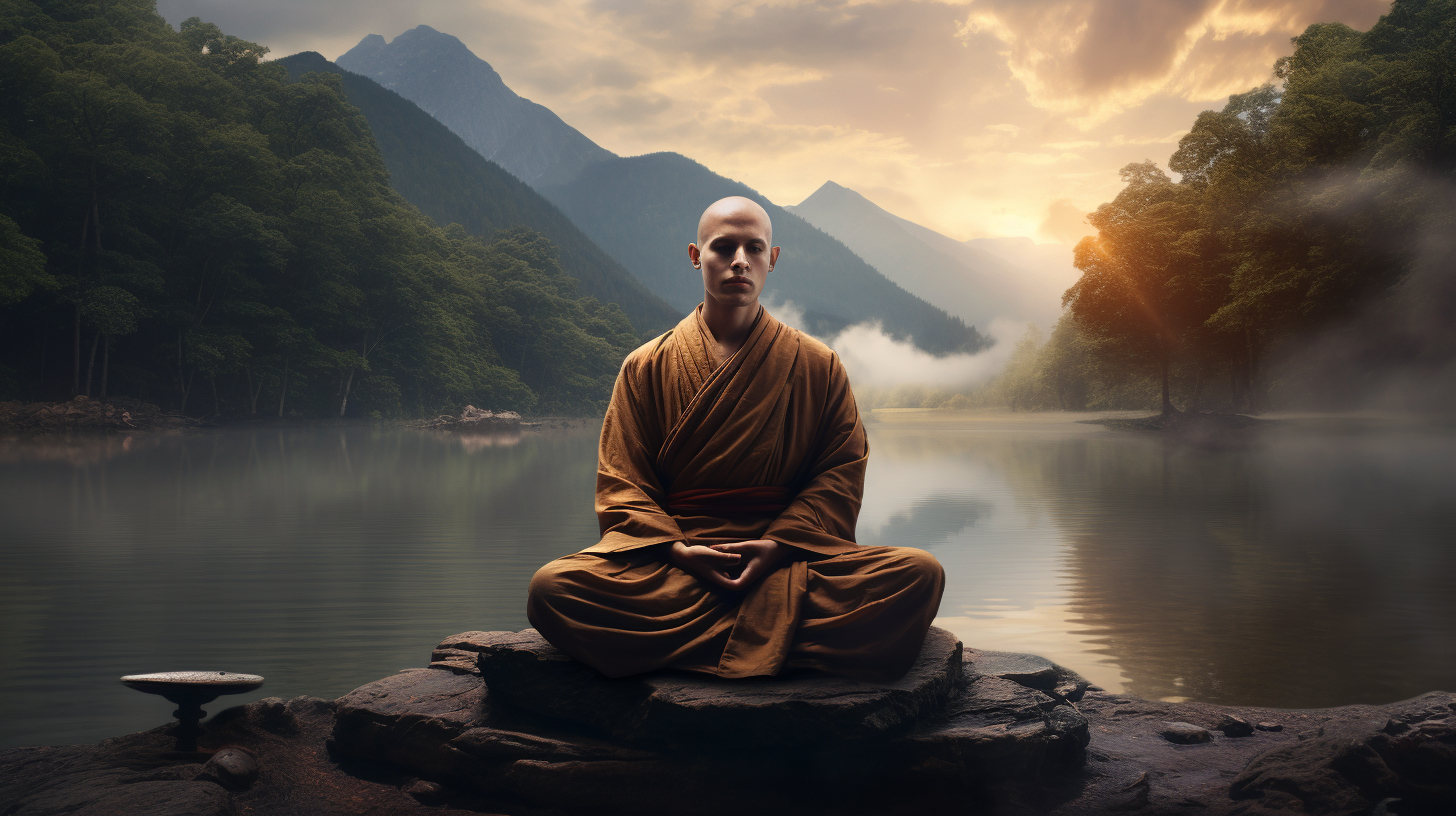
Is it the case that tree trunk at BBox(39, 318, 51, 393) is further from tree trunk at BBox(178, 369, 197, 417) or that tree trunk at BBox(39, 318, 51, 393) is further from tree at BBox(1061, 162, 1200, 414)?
tree at BBox(1061, 162, 1200, 414)

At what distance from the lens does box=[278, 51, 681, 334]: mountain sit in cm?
7669

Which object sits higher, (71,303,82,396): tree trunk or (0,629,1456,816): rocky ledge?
(71,303,82,396): tree trunk

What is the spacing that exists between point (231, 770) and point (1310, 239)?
19964 millimetres

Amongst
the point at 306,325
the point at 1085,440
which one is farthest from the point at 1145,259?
the point at 306,325

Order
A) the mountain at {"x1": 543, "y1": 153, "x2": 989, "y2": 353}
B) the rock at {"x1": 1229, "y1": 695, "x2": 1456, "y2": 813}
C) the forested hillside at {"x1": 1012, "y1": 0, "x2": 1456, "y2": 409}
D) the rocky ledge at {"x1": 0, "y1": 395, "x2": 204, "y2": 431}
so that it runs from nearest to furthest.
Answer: the rock at {"x1": 1229, "y1": 695, "x2": 1456, "y2": 813} < the forested hillside at {"x1": 1012, "y1": 0, "x2": 1456, "y2": 409} < the rocky ledge at {"x1": 0, "y1": 395, "x2": 204, "y2": 431} < the mountain at {"x1": 543, "y1": 153, "x2": 989, "y2": 353}

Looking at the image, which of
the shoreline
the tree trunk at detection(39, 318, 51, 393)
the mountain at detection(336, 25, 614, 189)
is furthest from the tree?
the mountain at detection(336, 25, 614, 189)

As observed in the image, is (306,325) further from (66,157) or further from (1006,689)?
(1006,689)


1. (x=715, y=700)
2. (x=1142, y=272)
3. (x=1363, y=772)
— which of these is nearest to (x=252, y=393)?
(x=1142, y=272)

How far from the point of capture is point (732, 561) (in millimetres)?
3012

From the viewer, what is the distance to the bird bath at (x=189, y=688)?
9.36 feet

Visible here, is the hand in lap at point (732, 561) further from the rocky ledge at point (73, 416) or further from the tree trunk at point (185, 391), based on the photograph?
the tree trunk at point (185, 391)

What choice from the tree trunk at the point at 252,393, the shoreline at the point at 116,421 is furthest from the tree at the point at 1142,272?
the tree trunk at the point at 252,393

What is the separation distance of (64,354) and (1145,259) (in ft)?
102

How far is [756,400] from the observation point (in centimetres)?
320
